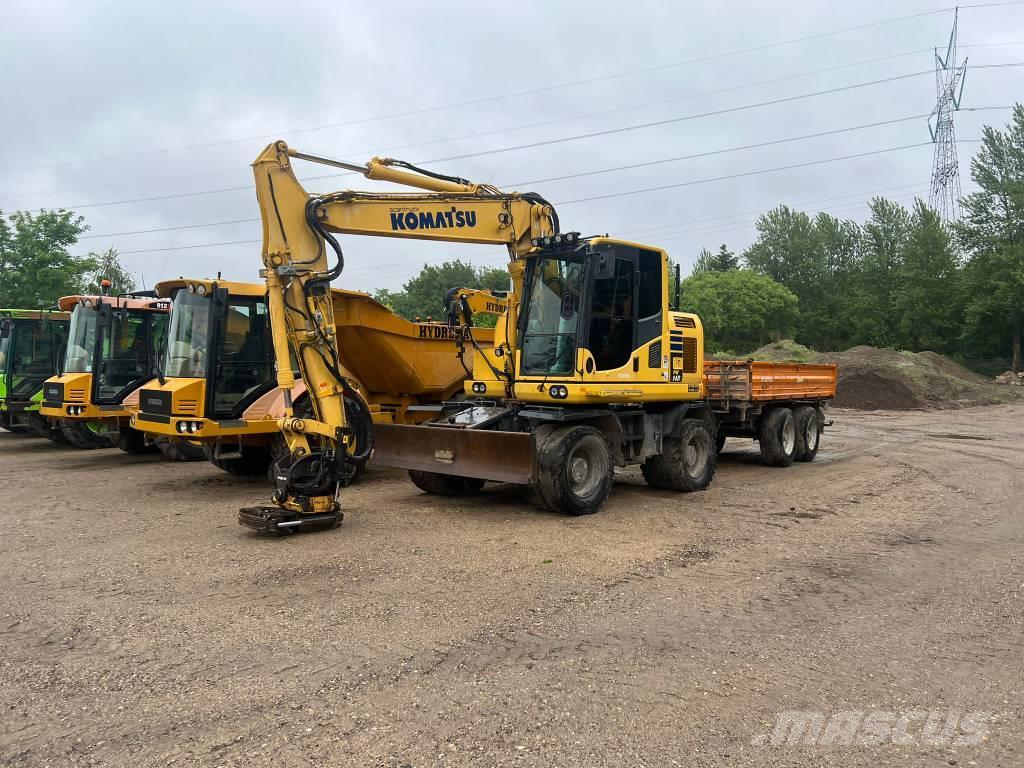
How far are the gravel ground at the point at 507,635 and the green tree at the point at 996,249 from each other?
34926 mm

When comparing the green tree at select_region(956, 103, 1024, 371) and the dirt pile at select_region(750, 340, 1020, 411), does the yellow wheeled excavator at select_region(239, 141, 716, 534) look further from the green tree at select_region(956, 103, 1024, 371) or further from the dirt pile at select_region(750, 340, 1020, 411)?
the green tree at select_region(956, 103, 1024, 371)

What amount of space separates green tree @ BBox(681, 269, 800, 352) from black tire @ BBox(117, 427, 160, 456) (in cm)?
4045

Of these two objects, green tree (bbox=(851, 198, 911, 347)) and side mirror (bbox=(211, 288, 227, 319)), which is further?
green tree (bbox=(851, 198, 911, 347))

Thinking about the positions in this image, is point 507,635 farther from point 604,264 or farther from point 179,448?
point 179,448

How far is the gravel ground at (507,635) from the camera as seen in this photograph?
331 centimetres

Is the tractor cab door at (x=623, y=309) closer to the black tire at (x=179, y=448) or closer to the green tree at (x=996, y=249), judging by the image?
the black tire at (x=179, y=448)

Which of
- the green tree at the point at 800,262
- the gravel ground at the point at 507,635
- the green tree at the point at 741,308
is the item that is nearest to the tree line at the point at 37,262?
the gravel ground at the point at 507,635

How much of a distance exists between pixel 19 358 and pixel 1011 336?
43186 mm

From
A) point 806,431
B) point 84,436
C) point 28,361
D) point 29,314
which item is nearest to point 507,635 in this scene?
point 806,431

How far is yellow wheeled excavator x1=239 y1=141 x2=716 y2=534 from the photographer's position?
23.9ft

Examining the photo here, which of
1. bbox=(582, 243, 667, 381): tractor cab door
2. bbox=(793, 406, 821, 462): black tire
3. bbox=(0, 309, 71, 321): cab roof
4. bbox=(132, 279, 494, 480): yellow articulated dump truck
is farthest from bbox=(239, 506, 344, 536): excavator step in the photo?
bbox=(0, 309, 71, 321): cab roof

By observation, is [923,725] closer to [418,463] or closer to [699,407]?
[418,463]

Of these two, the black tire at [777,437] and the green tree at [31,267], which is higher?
the green tree at [31,267]

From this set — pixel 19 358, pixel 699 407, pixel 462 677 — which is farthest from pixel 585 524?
pixel 19 358
